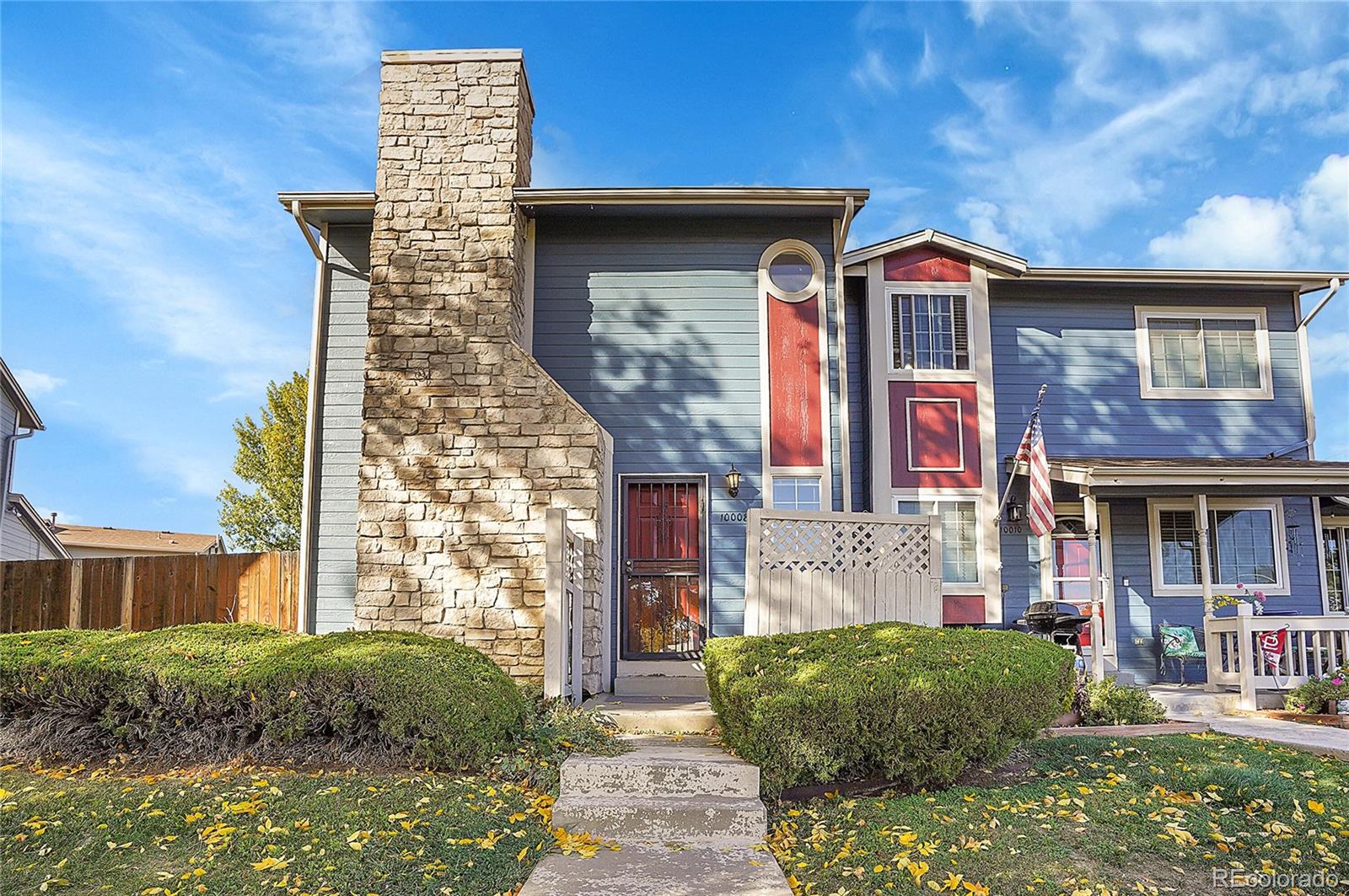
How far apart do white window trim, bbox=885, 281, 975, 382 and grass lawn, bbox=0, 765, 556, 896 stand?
7315 mm

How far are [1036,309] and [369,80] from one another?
8.37 meters

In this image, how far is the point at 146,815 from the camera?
498 cm

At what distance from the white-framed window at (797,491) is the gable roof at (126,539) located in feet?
66.0

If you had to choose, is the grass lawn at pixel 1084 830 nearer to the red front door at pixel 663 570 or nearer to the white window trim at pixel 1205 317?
the red front door at pixel 663 570

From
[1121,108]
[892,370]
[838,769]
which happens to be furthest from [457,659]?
[1121,108]

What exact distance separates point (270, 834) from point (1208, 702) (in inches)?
357

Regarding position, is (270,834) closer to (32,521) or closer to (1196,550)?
(1196,550)

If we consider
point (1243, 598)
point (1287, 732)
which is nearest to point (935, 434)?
point (1243, 598)

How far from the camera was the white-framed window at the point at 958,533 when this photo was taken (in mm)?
10953

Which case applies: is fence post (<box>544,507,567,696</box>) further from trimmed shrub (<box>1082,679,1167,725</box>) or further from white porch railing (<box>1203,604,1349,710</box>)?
white porch railing (<box>1203,604,1349,710</box>)

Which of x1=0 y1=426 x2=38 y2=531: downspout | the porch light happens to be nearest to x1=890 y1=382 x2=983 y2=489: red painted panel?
the porch light

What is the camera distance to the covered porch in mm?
10477

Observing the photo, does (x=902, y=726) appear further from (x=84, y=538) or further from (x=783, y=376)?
(x=84, y=538)

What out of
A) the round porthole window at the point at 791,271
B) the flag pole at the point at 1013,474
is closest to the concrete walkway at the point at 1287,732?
the flag pole at the point at 1013,474
